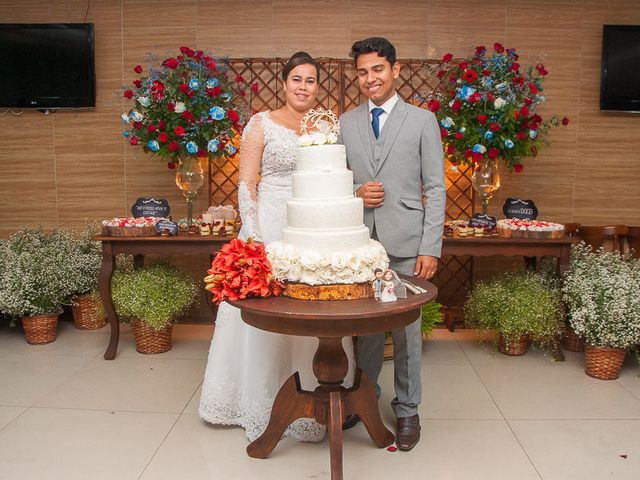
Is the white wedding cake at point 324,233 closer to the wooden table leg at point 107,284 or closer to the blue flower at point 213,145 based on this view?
the blue flower at point 213,145

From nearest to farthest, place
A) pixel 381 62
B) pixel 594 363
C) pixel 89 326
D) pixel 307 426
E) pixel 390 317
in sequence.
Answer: pixel 390 317, pixel 381 62, pixel 307 426, pixel 594 363, pixel 89 326

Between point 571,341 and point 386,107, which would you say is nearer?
point 386,107

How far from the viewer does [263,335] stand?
2.96m

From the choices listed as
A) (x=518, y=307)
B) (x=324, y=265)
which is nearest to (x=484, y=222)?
(x=518, y=307)

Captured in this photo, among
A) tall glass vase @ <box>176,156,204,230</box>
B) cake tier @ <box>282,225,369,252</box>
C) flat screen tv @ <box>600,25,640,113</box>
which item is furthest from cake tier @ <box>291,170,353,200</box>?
flat screen tv @ <box>600,25,640,113</box>

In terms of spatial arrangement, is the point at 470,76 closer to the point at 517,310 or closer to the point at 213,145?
the point at 517,310

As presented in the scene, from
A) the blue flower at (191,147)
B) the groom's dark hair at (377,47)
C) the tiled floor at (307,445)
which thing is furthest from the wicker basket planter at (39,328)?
the groom's dark hair at (377,47)

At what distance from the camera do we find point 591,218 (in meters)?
4.88

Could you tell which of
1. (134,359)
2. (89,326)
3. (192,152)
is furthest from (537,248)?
(89,326)

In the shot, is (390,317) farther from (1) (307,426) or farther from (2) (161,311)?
(2) (161,311)

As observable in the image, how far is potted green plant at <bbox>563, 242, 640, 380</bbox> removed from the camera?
3568mm

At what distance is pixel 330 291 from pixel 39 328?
287 centimetres

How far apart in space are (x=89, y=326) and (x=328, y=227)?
3.01 m

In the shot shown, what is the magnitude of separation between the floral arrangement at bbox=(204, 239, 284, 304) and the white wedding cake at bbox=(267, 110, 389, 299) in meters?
0.05
